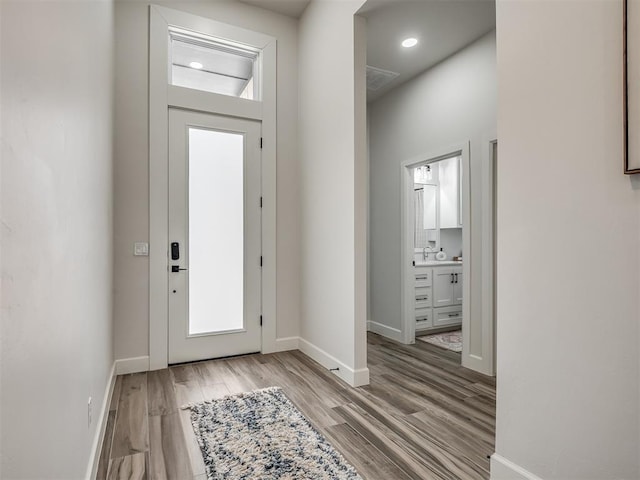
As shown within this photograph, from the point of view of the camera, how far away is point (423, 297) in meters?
4.45

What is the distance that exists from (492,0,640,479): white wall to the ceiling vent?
7.89ft

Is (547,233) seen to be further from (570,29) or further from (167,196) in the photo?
(167,196)

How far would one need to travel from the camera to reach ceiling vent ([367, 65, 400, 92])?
12.8ft

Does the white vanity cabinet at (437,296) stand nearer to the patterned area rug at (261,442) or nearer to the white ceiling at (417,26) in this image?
the white ceiling at (417,26)

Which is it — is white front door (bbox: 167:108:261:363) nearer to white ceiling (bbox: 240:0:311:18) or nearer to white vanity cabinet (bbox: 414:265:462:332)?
white ceiling (bbox: 240:0:311:18)

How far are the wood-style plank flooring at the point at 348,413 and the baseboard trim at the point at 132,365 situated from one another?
11 cm

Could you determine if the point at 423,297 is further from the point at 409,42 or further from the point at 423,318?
the point at 409,42

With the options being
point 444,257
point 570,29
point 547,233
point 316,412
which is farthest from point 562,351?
point 444,257

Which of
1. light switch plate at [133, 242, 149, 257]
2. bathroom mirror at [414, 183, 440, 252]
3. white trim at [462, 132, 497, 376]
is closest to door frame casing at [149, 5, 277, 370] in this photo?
light switch plate at [133, 242, 149, 257]

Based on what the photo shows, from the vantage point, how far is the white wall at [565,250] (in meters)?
1.22

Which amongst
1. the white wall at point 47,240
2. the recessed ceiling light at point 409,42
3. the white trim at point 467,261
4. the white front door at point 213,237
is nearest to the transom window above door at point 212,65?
the white front door at point 213,237

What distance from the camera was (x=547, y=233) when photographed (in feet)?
4.72

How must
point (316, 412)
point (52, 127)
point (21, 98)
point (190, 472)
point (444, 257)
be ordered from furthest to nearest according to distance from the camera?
point (444, 257) < point (316, 412) < point (190, 472) < point (52, 127) < point (21, 98)

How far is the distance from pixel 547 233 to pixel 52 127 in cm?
175
